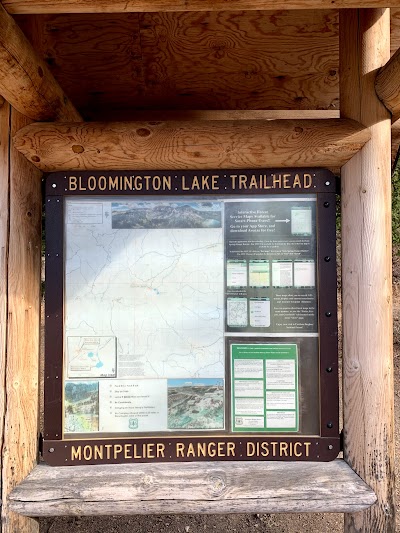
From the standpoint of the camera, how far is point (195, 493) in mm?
1726

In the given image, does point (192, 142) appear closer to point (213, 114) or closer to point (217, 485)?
point (213, 114)

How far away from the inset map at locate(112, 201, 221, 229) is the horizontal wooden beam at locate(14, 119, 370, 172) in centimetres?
19

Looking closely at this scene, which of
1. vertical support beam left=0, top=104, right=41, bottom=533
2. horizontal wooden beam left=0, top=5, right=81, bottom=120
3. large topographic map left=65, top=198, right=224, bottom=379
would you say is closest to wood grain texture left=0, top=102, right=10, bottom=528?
vertical support beam left=0, top=104, right=41, bottom=533

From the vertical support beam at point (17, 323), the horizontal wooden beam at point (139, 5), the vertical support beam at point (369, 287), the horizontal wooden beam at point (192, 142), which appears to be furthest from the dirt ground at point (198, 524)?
the horizontal wooden beam at point (139, 5)

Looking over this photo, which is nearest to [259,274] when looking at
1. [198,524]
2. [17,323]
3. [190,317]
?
[190,317]

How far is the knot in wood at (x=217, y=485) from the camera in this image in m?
1.73

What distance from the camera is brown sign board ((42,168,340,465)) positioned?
1.84 meters

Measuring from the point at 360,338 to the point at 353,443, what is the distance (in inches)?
18.1

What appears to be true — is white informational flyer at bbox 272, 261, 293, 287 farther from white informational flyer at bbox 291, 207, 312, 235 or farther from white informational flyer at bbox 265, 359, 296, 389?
white informational flyer at bbox 265, 359, 296, 389

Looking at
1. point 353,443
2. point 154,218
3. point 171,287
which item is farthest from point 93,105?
point 353,443

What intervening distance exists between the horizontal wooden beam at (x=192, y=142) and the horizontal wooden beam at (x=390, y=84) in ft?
0.51

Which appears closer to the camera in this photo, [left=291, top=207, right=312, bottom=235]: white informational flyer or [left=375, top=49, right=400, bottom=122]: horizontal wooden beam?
[left=375, top=49, right=400, bottom=122]: horizontal wooden beam

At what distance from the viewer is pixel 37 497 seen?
171 cm

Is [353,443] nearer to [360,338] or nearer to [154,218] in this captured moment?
[360,338]
